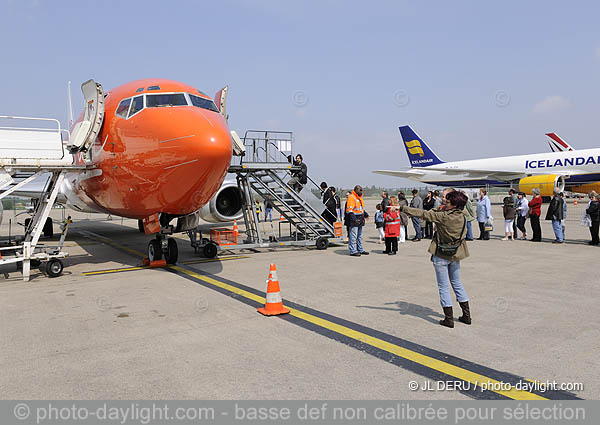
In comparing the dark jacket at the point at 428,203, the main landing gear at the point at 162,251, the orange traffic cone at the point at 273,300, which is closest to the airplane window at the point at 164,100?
the main landing gear at the point at 162,251

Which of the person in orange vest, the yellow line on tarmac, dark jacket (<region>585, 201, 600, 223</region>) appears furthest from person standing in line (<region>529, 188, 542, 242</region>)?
the yellow line on tarmac

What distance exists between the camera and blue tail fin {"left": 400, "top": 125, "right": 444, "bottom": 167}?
42.2 m

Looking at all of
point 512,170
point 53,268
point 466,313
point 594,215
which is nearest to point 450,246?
point 466,313

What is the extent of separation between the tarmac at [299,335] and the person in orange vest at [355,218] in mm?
1961

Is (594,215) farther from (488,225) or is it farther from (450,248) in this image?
(450,248)

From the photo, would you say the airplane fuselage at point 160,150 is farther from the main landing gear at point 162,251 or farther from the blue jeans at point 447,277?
the blue jeans at point 447,277

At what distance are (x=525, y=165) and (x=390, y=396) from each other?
36.1m

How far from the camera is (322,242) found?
12617 millimetres

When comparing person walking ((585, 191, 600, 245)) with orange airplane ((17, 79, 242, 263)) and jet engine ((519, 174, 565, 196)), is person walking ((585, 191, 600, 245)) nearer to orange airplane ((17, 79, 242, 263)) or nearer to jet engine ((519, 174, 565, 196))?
orange airplane ((17, 79, 242, 263))

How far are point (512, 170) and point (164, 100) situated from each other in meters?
33.9

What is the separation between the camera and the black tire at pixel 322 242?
12.6 m

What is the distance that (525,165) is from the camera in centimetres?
3431
